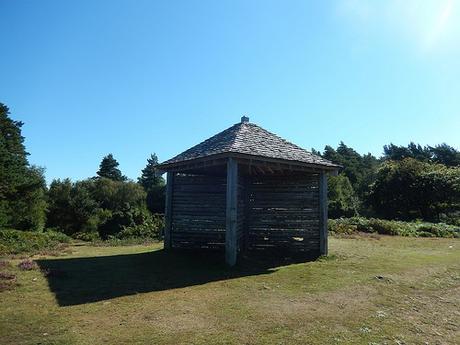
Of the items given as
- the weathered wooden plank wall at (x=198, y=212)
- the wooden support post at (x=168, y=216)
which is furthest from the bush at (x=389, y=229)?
the wooden support post at (x=168, y=216)

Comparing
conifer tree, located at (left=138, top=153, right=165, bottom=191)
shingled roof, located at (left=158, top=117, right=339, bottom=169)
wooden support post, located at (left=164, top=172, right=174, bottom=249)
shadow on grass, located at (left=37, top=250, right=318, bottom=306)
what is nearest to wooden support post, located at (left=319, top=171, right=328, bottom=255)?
shingled roof, located at (left=158, top=117, right=339, bottom=169)

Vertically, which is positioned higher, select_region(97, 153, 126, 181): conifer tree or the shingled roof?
select_region(97, 153, 126, 181): conifer tree

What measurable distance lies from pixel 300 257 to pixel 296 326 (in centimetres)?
647

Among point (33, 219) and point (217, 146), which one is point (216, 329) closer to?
point (217, 146)

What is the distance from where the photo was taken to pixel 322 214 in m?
12.1

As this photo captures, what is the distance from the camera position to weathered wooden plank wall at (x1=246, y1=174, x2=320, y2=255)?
40.6 ft

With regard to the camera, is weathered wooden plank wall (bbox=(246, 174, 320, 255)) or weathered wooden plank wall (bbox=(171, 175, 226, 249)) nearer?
weathered wooden plank wall (bbox=(171, 175, 226, 249))

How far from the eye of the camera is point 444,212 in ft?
119

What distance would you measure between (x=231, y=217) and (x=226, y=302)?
3.73 metres

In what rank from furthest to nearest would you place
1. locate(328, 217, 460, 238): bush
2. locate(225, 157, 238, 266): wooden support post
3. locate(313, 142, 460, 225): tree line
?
1. locate(313, 142, 460, 225): tree line
2. locate(328, 217, 460, 238): bush
3. locate(225, 157, 238, 266): wooden support post

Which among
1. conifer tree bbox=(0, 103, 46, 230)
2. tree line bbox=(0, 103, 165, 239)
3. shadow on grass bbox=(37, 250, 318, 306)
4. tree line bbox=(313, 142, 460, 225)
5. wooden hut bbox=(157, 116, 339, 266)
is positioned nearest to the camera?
shadow on grass bbox=(37, 250, 318, 306)

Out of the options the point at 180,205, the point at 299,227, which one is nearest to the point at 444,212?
the point at 299,227

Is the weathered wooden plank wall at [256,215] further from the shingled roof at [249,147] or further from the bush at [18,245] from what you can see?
the bush at [18,245]

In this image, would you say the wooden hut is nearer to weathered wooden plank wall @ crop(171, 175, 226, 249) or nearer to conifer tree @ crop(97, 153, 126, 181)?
weathered wooden plank wall @ crop(171, 175, 226, 249)
